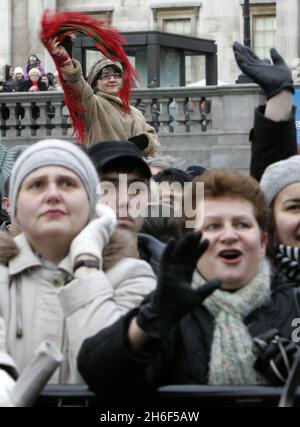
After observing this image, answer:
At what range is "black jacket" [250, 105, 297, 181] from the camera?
6133 mm

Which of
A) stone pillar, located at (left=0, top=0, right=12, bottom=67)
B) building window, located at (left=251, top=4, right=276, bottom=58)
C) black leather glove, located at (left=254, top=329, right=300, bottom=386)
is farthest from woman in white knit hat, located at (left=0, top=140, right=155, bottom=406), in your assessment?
building window, located at (left=251, top=4, right=276, bottom=58)

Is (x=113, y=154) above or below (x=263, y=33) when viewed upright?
below

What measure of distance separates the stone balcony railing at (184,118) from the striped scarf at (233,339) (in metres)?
21.8

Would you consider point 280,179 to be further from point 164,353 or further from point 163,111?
point 163,111

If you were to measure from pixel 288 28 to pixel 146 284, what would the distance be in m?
38.2

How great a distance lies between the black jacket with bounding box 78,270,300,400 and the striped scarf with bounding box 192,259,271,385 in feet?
0.10

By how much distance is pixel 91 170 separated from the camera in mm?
5129

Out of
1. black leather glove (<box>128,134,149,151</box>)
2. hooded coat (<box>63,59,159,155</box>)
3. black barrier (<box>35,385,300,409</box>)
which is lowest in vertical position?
black barrier (<box>35,385,300,409</box>)

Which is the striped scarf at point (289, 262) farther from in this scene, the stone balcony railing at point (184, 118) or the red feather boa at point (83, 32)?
the stone balcony railing at point (184, 118)

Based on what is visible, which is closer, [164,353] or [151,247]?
[164,353]

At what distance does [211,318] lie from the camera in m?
4.71

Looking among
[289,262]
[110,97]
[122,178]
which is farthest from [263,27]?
[289,262]

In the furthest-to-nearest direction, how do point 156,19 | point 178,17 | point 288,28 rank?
1. point 178,17
2. point 156,19
3. point 288,28

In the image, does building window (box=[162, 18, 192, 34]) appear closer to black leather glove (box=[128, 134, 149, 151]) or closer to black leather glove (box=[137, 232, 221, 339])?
black leather glove (box=[128, 134, 149, 151])
